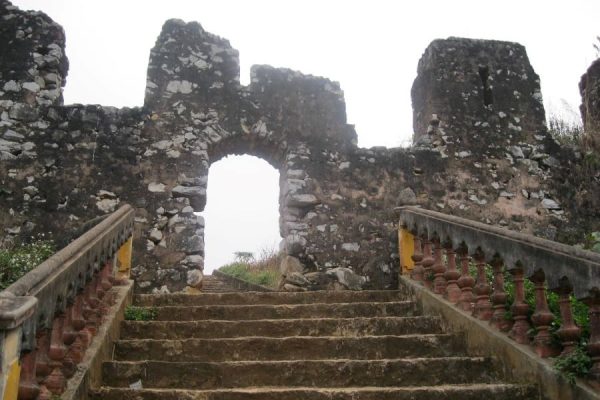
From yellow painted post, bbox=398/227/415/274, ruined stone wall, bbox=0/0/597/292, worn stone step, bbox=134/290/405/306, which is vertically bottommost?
worn stone step, bbox=134/290/405/306

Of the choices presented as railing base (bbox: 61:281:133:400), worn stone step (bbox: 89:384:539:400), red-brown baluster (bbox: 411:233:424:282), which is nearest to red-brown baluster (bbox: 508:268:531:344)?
worn stone step (bbox: 89:384:539:400)

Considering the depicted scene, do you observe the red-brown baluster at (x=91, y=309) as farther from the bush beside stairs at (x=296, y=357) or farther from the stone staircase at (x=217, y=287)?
the stone staircase at (x=217, y=287)

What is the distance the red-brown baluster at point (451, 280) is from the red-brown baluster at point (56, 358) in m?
3.39

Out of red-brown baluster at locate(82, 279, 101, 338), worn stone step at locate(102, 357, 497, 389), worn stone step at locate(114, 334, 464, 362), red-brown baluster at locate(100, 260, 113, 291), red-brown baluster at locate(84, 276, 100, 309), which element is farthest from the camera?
red-brown baluster at locate(100, 260, 113, 291)

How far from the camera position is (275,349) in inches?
185

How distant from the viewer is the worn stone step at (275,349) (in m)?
4.65

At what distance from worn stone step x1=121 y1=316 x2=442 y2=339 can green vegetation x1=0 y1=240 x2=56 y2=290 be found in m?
1.73

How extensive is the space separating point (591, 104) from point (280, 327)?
7.61 m

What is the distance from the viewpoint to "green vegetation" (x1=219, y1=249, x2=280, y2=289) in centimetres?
1052

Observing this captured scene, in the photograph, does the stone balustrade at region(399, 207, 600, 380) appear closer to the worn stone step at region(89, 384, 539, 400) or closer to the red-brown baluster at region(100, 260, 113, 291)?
the worn stone step at region(89, 384, 539, 400)

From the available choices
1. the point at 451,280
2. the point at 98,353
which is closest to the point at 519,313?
the point at 451,280

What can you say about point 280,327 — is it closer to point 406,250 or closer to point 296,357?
point 296,357

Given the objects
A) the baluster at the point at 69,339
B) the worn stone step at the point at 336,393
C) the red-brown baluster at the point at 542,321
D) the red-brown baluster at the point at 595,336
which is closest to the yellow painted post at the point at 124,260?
the baluster at the point at 69,339

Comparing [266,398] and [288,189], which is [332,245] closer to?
[288,189]
